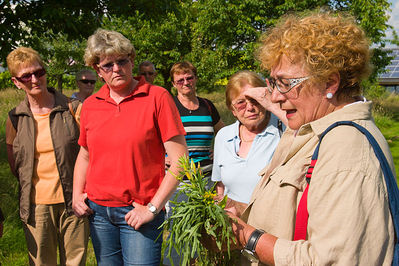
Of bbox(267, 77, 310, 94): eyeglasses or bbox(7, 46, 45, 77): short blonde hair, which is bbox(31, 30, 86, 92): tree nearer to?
Answer: bbox(7, 46, 45, 77): short blonde hair

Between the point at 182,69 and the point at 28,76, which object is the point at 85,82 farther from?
the point at 28,76

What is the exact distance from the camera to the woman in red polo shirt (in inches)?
90.1

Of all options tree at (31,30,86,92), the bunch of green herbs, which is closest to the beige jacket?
the bunch of green herbs

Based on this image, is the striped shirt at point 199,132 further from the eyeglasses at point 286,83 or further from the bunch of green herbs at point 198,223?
the eyeglasses at point 286,83

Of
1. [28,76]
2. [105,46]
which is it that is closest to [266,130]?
[105,46]

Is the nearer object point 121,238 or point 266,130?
point 121,238

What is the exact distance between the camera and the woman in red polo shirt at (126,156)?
229 centimetres

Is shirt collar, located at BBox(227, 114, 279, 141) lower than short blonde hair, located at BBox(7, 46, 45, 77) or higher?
lower

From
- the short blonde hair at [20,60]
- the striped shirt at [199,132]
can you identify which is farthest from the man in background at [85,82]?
the short blonde hair at [20,60]

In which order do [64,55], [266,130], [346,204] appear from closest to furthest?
[346,204]
[266,130]
[64,55]

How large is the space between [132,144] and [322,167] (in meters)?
1.34

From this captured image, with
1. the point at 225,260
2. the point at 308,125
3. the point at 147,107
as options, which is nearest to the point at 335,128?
the point at 308,125

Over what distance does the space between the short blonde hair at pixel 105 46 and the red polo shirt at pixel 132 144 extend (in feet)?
0.98

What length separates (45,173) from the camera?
3023 millimetres
